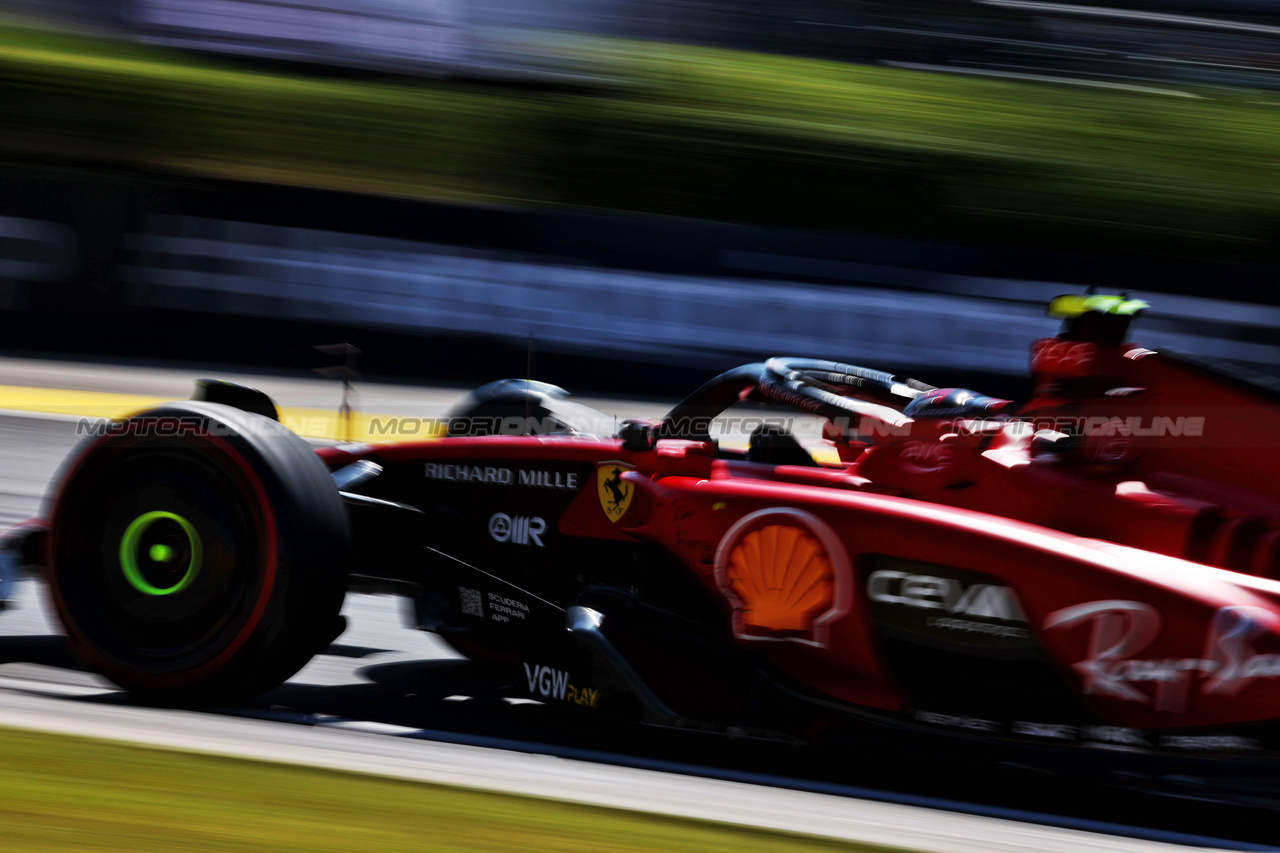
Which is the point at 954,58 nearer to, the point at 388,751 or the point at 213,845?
the point at 388,751

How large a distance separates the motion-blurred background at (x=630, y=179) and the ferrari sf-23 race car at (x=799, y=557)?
464 centimetres

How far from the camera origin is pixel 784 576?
3.45 m

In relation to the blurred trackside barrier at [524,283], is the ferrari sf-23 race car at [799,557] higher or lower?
lower

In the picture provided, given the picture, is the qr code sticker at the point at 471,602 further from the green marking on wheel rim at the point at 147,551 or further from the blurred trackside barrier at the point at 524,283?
the blurred trackside barrier at the point at 524,283

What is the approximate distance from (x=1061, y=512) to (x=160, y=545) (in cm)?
264

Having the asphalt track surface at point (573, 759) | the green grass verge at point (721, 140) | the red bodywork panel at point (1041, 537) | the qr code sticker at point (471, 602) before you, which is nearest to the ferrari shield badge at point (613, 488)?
the red bodywork panel at point (1041, 537)

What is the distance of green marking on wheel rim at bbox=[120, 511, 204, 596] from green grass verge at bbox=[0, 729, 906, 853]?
0.85m

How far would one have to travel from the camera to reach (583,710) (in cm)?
361

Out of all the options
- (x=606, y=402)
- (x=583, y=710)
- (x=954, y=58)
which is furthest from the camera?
(x=954, y=58)

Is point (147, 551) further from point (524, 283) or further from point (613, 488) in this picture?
point (524, 283)

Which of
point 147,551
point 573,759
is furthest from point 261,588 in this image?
point 573,759

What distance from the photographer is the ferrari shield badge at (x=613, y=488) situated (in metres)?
3.85

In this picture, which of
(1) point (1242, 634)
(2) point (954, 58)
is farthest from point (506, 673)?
(2) point (954, 58)

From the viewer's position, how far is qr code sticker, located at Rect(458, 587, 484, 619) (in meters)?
3.99
